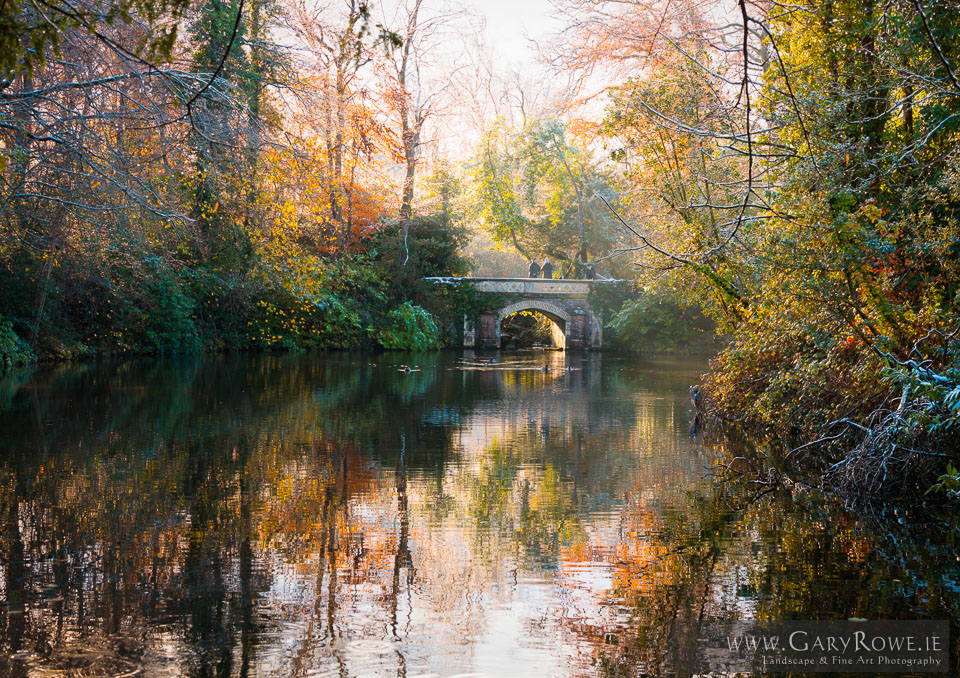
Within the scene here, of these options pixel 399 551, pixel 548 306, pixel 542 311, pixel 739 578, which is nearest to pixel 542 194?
pixel 542 311

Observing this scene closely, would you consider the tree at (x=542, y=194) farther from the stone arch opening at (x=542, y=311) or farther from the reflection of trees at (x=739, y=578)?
the reflection of trees at (x=739, y=578)

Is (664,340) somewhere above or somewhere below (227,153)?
below

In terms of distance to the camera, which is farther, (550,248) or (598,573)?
(550,248)

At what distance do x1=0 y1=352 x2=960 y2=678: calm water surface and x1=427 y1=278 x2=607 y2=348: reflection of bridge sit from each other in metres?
23.4

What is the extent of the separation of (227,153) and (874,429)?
9.79 m

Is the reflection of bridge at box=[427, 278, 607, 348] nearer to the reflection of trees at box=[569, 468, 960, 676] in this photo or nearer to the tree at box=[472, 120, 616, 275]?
the tree at box=[472, 120, 616, 275]

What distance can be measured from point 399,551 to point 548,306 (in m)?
31.1

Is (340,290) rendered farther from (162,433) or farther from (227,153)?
(162,433)

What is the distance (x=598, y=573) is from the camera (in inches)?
224

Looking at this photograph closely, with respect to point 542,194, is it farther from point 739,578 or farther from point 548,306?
point 739,578

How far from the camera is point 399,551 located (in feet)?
20.1

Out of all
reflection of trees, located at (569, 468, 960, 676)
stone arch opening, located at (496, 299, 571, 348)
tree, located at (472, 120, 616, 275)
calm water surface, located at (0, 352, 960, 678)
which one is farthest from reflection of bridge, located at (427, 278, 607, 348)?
reflection of trees, located at (569, 468, 960, 676)

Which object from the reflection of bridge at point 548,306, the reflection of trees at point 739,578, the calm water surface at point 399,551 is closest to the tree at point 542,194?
the reflection of bridge at point 548,306

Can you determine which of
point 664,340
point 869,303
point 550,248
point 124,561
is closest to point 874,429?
point 869,303
